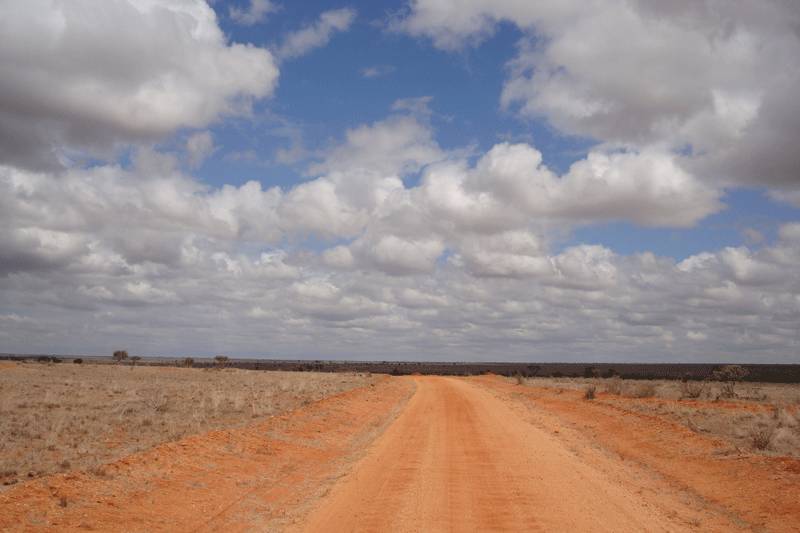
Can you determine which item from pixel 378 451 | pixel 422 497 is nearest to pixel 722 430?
pixel 378 451

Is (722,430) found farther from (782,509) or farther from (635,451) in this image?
(782,509)

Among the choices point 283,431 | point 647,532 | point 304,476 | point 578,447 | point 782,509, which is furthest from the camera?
point 283,431

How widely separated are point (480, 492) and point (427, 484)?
1.18 m

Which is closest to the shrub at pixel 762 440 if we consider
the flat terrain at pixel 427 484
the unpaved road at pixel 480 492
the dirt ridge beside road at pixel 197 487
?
the flat terrain at pixel 427 484

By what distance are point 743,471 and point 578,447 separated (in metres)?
4.70

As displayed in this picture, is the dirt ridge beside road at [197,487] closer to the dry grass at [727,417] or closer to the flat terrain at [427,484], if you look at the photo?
the flat terrain at [427,484]

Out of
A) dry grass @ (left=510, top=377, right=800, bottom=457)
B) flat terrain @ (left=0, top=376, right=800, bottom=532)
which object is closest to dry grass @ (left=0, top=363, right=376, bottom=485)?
flat terrain @ (left=0, top=376, right=800, bottom=532)

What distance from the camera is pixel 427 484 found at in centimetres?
1202

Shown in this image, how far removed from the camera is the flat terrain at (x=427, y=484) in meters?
9.58

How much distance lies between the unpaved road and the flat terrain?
4 cm

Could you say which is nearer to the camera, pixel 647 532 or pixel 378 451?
pixel 647 532

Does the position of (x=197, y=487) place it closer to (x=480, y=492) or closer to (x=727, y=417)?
(x=480, y=492)

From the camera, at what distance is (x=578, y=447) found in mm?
17453

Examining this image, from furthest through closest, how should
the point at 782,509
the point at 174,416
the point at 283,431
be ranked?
the point at 174,416 → the point at 283,431 → the point at 782,509
